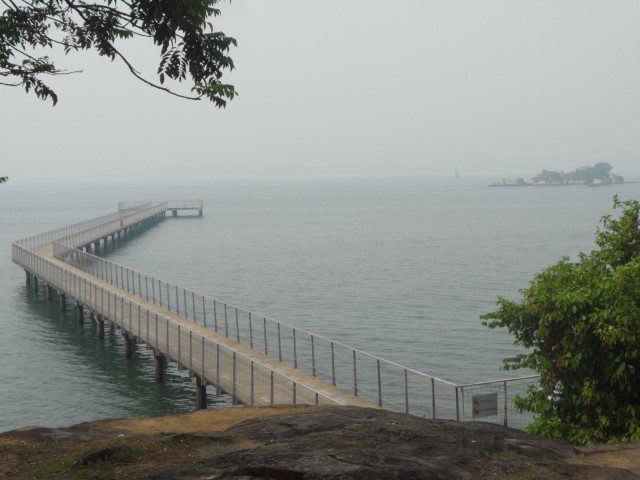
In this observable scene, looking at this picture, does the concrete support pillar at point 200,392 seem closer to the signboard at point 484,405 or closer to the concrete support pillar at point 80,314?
the signboard at point 484,405

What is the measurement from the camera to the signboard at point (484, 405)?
758 inches

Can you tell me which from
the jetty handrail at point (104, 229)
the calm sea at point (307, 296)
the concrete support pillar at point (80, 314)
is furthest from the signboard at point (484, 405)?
the jetty handrail at point (104, 229)

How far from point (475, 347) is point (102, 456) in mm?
30545

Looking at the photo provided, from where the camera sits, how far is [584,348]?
18.2m

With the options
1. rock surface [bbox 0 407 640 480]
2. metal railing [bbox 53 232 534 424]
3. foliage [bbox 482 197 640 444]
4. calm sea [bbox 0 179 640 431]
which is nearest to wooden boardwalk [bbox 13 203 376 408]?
metal railing [bbox 53 232 534 424]

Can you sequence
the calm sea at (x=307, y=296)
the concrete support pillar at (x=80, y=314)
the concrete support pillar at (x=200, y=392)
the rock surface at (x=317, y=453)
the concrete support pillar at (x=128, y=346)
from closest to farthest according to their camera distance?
the rock surface at (x=317, y=453) → the concrete support pillar at (x=200, y=392) → the calm sea at (x=307, y=296) → the concrete support pillar at (x=128, y=346) → the concrete support pillar at (x=80, y=314)

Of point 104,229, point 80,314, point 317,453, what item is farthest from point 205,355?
point 104,229

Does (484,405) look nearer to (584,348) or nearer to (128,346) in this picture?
(584,348)

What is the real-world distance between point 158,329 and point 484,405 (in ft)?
63.2

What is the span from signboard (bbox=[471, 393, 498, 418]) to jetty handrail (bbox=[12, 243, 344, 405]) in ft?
13.1

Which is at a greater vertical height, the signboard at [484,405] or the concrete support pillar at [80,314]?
the signboard at [484,405]

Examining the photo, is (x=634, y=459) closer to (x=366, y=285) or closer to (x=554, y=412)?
(x=554, y=412)

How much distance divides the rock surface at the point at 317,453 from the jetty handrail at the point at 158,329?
21.5ft

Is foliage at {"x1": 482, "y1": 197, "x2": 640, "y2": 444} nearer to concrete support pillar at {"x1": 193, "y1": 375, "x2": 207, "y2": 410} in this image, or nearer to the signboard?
the signboard
